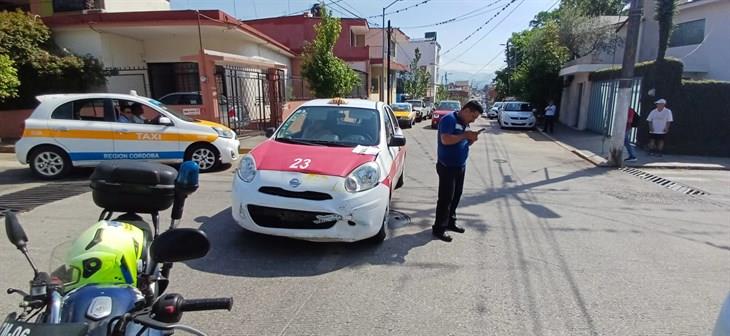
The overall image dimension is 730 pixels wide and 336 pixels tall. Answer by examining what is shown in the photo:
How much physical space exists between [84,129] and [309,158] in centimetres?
538

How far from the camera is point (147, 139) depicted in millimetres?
7719

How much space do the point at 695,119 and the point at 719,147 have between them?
105cm

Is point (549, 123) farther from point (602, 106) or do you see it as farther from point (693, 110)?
point (693, 110)

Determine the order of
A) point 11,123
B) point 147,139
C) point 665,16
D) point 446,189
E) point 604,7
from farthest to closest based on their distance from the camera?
point 604,7, point 665,16, point 11,123, point 147,139, point 446,189

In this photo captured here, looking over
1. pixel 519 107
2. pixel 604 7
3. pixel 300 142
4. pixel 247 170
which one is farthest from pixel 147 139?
pixel 604 7

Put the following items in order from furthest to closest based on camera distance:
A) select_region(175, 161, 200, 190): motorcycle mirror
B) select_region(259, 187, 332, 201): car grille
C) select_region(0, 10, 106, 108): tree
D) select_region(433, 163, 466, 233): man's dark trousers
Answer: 1. select_region(0, 10, 106, 108): tree
2. select_region(433, 163, 466, 233): man's dark trousers
3. select_region(259, 187, 332, 201): car grille
4. select_region(175, 161, 200, 190): motorcycle mirror

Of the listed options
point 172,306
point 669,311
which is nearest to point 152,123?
point 172,306

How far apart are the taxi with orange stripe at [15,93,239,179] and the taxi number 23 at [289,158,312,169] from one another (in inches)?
179

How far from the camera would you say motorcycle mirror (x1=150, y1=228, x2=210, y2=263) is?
1.63 meters

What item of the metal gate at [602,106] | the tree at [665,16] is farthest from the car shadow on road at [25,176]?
the metal gate at [602,106]

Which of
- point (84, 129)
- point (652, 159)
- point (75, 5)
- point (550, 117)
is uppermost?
point (75, 5)

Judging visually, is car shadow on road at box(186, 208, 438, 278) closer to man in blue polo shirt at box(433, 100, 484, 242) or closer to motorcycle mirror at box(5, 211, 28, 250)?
man in blue polo shirt at box(433, 100, 484, 242)

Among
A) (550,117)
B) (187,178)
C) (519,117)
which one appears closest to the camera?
(187,178)

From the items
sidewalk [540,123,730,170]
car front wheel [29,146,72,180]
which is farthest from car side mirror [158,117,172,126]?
sidewalk [540,123,730,170]
